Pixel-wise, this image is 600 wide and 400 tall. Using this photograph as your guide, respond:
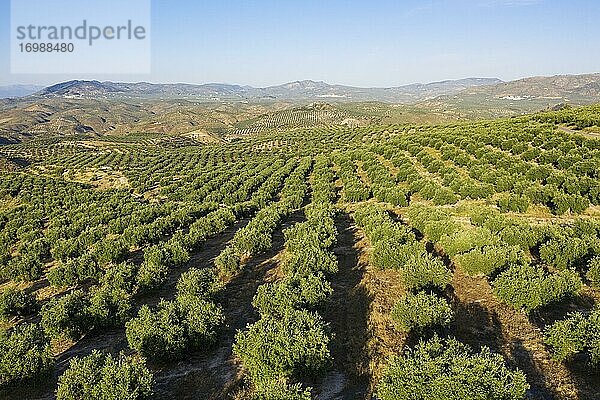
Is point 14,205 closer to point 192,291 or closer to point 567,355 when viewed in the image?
point 192,291

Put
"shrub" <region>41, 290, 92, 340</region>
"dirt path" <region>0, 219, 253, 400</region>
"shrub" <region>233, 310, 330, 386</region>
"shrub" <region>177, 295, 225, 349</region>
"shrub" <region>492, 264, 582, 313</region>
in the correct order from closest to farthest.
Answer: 1. "shrub" <region>233, 310, 330, 386</region>
2. "dirt path" <region>0, 219, 253, 400</region>
3. "shrub" <region>177, 295, 225, 349</region>
4. "shrub" <region>492, 264, 582, 313</region>
5. "shrub" <region>41, 290, 92, 340</region>

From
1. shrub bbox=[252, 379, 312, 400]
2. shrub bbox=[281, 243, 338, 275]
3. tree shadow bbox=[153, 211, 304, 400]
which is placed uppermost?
shrub bbox=[281, 243, 338, 275]

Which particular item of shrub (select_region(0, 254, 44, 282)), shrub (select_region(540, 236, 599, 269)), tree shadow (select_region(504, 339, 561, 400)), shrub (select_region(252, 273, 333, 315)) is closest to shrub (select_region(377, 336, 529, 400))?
tree shadow (select_region(504, 339, 561, 400))

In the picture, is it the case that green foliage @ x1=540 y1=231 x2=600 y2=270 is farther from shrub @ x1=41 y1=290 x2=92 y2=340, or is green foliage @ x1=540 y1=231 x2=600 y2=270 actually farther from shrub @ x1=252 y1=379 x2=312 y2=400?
shrub @ x1=41 y1=290 x2=92 y2=340

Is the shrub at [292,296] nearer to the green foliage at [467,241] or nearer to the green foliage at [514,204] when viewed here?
the green foliage at [467,241]

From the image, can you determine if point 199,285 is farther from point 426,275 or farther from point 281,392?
point 426,275

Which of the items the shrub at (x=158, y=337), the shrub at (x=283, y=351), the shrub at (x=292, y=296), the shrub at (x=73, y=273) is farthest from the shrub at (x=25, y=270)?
the shrub at (x=283, y=351)
